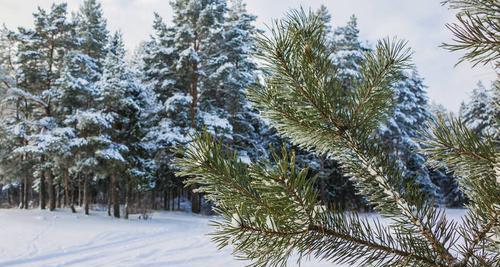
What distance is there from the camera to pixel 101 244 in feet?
36.7

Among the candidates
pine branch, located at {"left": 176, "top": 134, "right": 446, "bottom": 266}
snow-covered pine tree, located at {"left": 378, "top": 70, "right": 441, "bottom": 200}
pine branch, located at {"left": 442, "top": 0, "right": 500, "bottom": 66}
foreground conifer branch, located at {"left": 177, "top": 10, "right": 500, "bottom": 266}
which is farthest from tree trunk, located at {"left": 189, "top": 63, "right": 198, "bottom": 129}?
pine branch, located at {"left": 442, "top": 0, "right": 500, "bottom": 66}

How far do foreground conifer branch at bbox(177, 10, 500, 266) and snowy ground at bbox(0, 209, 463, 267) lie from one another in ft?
20.5

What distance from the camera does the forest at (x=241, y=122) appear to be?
112cm

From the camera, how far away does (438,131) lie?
3.94ft

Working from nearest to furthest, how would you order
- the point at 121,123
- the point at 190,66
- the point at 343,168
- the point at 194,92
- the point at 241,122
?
the point at 343,168 < the point at 121,123 < the point at 190,66 < the point at 194,92 < the point at 241,122

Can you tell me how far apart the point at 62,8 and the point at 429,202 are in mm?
23911

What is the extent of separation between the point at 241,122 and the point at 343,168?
72.7ft

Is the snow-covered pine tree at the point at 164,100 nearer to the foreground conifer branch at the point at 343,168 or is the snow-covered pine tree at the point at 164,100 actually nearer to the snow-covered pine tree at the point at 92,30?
the snow-covered pine tree at the point at 92,30

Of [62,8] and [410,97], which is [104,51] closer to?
[62,8]

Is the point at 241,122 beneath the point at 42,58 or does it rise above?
beneath

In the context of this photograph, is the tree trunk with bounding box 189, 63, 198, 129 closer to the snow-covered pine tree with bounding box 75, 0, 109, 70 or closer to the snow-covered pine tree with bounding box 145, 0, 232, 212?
the snow-covered pine tree with bounding box 145, 0, 232, 212

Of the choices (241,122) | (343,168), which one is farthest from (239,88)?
(343,168)

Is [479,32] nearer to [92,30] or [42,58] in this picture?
[42,58]

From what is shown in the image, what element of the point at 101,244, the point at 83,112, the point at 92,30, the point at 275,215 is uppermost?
the point at 92,30
